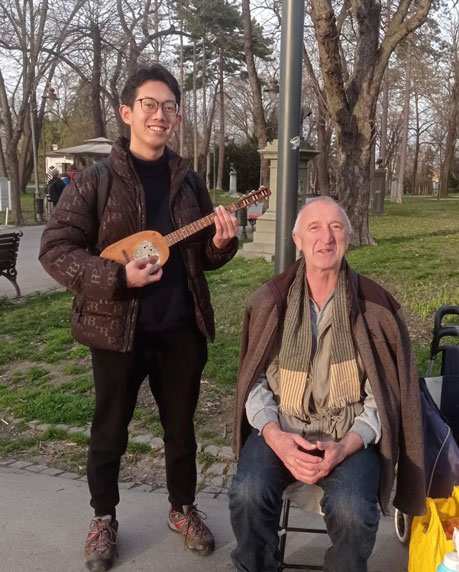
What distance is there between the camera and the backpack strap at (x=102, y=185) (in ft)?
8.47

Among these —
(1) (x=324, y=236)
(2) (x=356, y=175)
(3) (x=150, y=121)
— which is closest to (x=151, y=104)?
(3) (x=150, y=121)

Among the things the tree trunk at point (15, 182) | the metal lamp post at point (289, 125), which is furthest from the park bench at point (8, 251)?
the tree trunk at point (15, 182)

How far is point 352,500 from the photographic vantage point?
2.21 metres

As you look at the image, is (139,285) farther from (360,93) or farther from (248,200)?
(360,93)

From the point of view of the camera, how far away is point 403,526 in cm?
287

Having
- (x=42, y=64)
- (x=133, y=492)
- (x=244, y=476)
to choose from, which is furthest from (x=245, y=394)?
(x=42, y=64)

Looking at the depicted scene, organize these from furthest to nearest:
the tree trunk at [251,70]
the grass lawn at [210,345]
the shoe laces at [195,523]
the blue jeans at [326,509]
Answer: the tree trunk at [251,70], the grass lawn at [210,345], the shoe laces at [195,523], the blue jeans at [326,509]

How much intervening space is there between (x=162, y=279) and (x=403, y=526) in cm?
161

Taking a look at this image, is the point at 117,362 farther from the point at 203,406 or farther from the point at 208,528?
the point at 203,406

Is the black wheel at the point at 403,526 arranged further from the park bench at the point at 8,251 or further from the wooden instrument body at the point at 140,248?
the park bench at the point at 8,251

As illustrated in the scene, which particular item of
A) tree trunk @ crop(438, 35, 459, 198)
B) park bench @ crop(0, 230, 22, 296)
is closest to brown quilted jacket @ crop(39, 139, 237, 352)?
park bench @ crop(0, 230, 22, 296)

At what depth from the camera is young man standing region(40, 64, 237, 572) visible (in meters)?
2.54

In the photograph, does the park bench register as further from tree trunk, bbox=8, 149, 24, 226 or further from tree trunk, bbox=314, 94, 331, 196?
tree trunk, bbox=314, 94, 331, 196

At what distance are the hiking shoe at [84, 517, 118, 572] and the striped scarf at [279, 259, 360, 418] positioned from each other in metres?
1.05
